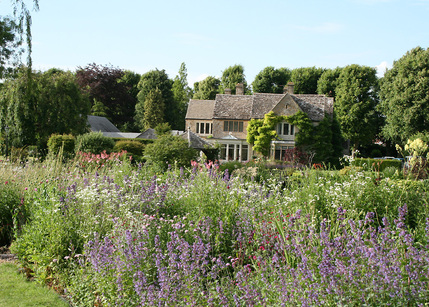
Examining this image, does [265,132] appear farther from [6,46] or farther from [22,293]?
[22,293]

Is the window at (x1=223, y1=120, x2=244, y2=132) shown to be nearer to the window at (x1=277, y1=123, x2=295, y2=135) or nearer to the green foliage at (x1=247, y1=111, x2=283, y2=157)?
the green foliage at (x1=247, y1=111, x2=283, y2=157)

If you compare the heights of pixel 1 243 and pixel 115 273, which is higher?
pixel 115 273

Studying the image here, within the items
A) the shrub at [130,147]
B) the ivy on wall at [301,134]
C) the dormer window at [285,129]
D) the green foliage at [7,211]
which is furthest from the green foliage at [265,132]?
the green foliage at [7,211]

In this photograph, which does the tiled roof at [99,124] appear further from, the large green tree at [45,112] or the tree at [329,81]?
the tree at [329,81]

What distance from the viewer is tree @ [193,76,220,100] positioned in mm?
56622

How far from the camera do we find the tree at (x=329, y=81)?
45.4m

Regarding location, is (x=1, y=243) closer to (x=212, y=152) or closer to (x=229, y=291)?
(x=229, y=291)

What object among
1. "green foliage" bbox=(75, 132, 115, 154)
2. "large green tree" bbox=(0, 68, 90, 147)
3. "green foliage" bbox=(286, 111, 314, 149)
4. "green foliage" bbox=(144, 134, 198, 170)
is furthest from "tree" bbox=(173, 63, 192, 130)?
"green foliage" bbox=(144, 134, 198, 170)

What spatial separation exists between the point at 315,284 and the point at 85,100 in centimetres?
3049

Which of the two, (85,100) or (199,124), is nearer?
(85,100)

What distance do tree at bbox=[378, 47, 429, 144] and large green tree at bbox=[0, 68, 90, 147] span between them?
26.2m

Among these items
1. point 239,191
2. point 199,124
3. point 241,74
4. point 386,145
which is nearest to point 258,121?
point 199,124

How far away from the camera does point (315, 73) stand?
4912 centimetres

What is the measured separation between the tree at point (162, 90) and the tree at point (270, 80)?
11292mm
